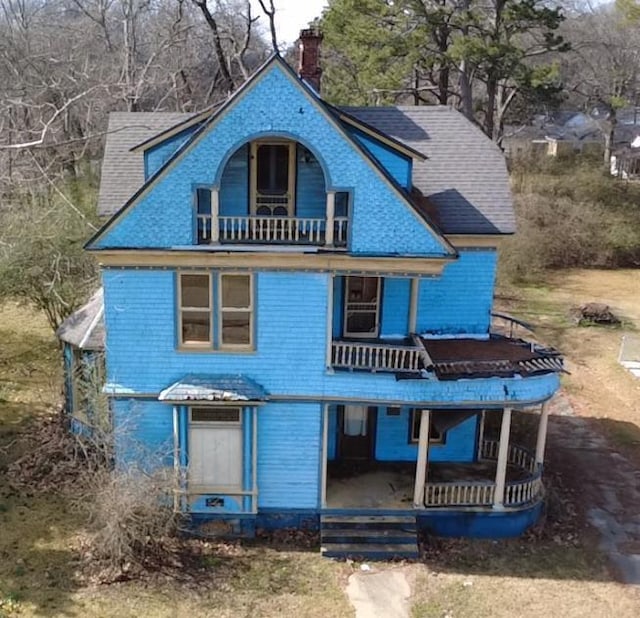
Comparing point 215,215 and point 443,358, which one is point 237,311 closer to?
point 215,215

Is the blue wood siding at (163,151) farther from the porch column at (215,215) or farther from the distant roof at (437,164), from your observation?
→ the porch column at (215,215)

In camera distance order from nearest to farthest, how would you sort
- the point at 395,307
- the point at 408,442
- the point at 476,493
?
the point at 476,493 < the point at 395,307 < the point at 408,442

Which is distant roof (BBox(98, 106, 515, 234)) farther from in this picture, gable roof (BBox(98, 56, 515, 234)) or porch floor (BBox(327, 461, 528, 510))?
porch floor (BBox(327, 461, 528, 510))

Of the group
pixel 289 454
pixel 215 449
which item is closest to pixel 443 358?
pixel 289 454

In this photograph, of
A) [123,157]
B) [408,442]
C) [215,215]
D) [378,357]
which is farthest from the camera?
[408,442]

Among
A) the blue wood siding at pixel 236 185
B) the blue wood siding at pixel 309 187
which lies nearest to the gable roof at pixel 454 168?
the blue wood siding at pixel 309 187

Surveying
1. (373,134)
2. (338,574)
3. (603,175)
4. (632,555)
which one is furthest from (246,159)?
(603,175)

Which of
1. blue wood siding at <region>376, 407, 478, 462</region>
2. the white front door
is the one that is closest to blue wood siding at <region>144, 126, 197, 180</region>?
the white front door
